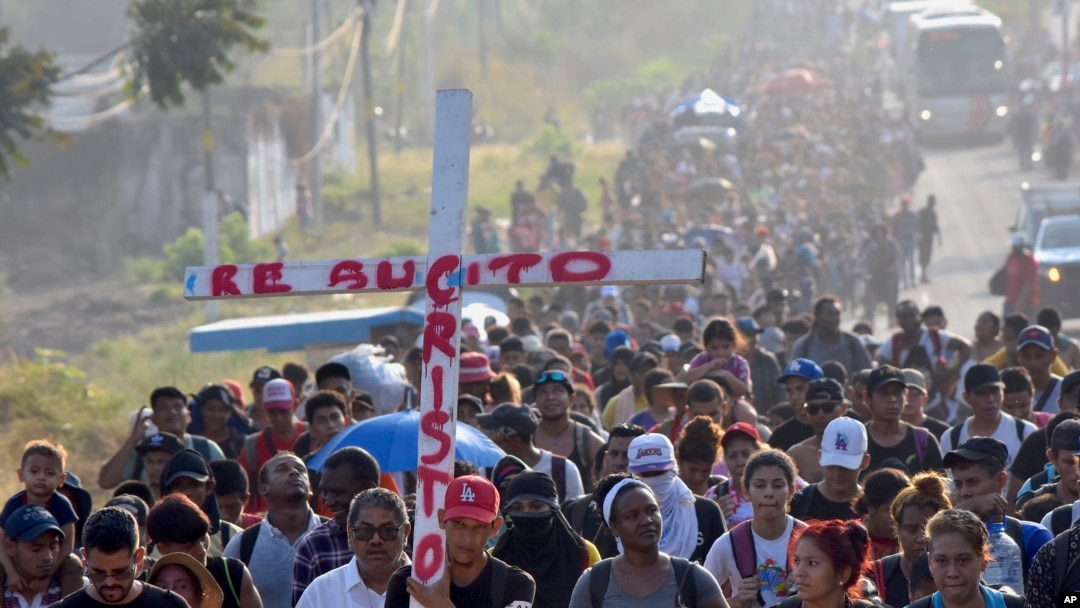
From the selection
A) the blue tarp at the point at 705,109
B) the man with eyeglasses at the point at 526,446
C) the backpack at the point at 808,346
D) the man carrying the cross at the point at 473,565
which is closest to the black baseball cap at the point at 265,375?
the man with eyeglasses at the point at 526,446

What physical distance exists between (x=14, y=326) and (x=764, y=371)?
78.0 feet

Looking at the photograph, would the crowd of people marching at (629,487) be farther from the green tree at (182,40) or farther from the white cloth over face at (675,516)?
the green tree at (182,40)

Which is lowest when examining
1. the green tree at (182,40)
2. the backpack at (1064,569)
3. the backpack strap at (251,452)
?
the backpack strap at (251,452)

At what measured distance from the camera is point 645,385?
10.6 metres

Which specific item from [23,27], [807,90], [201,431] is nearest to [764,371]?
[201,431]

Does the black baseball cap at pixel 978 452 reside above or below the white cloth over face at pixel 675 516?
above

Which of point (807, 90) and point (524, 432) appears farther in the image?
point (807, 90)

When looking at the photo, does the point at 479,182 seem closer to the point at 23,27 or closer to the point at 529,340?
the point at 23,27

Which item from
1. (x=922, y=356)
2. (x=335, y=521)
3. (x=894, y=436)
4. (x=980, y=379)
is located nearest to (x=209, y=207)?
(x=922, y=356)

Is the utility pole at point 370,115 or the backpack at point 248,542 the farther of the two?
the utility pole at point 370,115

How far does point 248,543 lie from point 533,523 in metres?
A: 1.41

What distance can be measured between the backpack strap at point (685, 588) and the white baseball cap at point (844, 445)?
1.82m

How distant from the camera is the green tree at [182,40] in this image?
19.0m

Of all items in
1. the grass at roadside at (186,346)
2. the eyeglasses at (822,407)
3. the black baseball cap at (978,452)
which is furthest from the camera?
the grass at roadside at (186,346)
